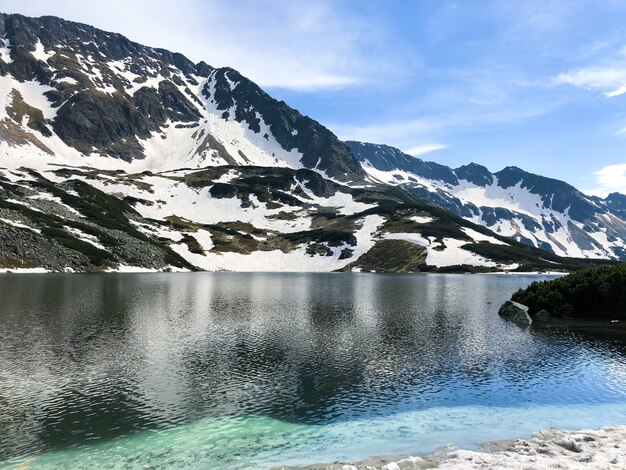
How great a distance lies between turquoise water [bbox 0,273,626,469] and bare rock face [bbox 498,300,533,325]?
593 centimetres

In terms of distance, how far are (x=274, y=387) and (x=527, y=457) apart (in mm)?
16463

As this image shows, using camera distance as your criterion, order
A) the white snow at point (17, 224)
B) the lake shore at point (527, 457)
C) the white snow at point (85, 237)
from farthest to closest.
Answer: the white snow at point (85, 237)
the white snow at point (17, 224)
the lake shore at point (527, 457)

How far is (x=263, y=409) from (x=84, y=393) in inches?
461

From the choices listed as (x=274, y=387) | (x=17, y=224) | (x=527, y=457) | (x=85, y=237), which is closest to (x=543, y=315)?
(x=274, y=387)

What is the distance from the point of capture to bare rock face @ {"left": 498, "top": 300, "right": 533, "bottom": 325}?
2495 inches

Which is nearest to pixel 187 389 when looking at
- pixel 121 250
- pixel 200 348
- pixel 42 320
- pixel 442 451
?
pixel 200 348

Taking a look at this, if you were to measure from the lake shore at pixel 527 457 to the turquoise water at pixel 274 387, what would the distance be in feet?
4.07

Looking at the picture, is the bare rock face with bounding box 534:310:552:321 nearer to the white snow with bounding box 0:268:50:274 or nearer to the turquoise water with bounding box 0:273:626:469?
the turquoise water with bounding box 0:273:626:469

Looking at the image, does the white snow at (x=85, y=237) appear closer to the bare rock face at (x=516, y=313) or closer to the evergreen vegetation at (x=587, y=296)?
the bare rock face at (x=516, y=313)

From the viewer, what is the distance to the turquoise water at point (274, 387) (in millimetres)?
21984

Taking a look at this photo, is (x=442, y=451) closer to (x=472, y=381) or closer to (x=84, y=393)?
(x=472, y=381)

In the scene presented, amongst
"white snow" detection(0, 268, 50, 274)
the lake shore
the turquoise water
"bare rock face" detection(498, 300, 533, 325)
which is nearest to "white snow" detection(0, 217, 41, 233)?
"white snow" detection(0, 268, 50, 274)

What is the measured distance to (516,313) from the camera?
66000mm

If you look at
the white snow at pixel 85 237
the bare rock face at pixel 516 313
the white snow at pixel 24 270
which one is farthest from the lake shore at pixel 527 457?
the white snow at pixel 85 237
